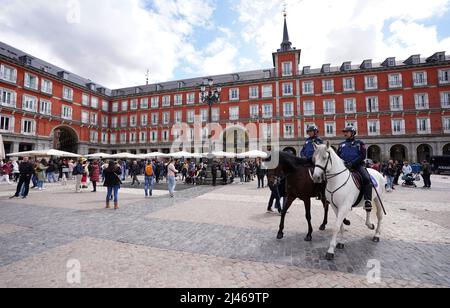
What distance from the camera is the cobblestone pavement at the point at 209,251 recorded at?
2869 millimetres

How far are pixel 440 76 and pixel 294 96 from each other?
18848 mm

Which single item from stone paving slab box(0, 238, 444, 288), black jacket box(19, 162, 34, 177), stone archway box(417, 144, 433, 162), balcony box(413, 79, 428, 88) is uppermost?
balcony box(413, 79, 428, 88)

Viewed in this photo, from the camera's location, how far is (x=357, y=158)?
14.2 ft

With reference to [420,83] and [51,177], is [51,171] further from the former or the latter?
[420,83]

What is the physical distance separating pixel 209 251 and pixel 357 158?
3443 millimetres

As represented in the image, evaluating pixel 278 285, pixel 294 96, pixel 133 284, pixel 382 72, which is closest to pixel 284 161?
pixel 278 285

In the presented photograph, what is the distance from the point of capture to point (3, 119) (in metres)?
26.1

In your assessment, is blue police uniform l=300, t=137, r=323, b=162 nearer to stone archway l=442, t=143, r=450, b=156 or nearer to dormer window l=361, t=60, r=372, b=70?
dormer window l=361, t=60, r=372, b=70

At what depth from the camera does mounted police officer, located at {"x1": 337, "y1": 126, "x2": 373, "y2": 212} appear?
4160 mm

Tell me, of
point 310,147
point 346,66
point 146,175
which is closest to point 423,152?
point 346,66

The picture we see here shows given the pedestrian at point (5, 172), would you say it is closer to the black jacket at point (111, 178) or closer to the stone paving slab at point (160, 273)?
the black jacket at point (111, 178)

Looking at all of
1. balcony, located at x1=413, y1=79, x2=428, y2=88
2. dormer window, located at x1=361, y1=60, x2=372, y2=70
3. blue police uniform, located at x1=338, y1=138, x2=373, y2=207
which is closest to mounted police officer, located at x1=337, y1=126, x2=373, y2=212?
blue police uniform, located at x1=338, y1=138, x2=373, y2=207

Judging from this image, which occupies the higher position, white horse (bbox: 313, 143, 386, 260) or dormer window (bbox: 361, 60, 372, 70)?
dormer window (bbox: 361, 60, 372, 70)
